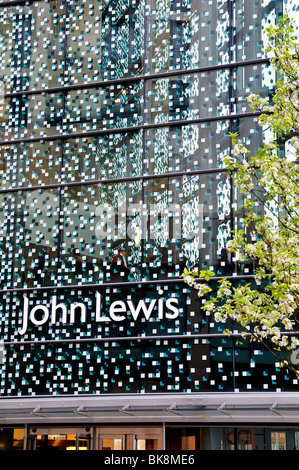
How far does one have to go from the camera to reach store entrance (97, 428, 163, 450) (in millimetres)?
16028

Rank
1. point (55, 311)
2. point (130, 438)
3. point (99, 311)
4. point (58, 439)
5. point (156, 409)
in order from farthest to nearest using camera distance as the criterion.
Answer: point (55, 311) < point (99, 311) < point (58, 439) < point (130, 438) < point (156, 409)

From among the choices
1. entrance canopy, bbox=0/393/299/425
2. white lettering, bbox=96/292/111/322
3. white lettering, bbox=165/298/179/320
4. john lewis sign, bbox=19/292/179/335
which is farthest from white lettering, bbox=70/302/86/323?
white lettering, bbox=165/298/179/320

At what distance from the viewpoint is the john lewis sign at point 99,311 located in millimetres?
16562

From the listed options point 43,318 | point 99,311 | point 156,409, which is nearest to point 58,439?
point 156,409

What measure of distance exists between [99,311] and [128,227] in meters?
1.95

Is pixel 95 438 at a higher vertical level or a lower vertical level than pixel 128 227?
lower

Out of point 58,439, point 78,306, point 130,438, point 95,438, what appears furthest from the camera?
point 78,306

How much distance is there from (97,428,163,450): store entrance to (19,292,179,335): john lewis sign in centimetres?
232

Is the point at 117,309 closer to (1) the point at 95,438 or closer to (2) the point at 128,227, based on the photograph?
(2) the point at 128,227

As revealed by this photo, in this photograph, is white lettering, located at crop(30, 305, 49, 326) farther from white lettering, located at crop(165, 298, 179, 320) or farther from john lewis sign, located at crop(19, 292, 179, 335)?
white lettering, located at crop(165, 298, 179, 320)

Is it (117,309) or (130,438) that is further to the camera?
(117,309)

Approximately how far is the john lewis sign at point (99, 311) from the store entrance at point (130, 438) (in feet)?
7.60

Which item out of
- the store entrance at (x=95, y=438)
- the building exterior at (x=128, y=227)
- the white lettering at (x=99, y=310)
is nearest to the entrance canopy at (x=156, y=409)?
the building exterior at (x=128, y=227)

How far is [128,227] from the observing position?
56.7 feet
